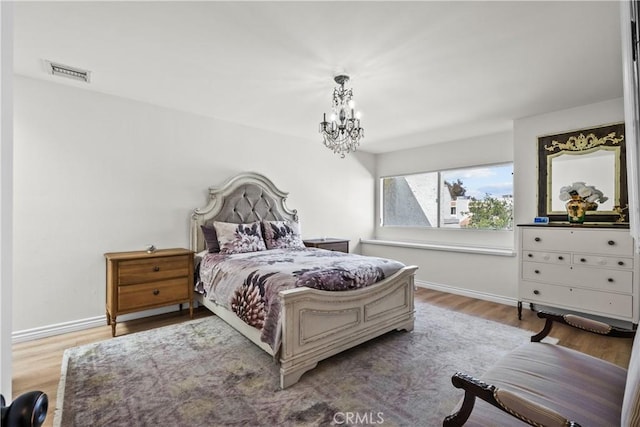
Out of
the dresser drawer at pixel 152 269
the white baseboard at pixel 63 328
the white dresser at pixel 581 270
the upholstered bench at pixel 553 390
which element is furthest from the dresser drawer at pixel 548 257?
the white baseboard at pixel 63 328

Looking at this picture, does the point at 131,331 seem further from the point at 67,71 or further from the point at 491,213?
the point at 491,213

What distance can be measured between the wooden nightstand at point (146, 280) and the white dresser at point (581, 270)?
12.6ft

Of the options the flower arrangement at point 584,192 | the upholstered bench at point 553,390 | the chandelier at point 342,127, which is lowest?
the upholstered bench at point 553,390

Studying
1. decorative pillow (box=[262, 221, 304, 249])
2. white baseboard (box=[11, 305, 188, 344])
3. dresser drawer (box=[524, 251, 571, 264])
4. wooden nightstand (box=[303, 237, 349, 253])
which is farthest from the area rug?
wooden nightstand (box=[303, 237, 349, 253])

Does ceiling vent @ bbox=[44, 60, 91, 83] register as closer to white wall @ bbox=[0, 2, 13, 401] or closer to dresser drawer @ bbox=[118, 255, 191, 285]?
dresser drawer @ bbox=[118, 255, 191, 285]

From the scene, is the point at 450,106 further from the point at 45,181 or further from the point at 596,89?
the point at 45,181

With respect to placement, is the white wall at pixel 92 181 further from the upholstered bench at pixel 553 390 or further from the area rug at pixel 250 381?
the upholstered bench at pixel 553 390

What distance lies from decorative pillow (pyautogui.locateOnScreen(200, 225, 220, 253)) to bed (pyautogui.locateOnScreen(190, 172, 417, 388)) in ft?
0.11

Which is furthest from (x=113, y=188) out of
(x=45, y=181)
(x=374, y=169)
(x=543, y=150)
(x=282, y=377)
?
(x=543, y=150)

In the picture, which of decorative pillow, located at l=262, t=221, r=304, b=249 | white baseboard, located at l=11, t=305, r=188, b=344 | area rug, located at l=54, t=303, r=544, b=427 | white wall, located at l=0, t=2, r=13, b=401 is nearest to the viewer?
white wall, located at l=0, t=2, r=13, b=401

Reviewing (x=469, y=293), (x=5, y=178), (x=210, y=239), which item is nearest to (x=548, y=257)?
(x=469, y=293)

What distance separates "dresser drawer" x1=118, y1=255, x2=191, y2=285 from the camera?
2.82 meters

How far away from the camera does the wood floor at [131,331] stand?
2070 millimetres

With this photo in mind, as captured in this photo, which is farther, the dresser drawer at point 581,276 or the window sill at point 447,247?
the window sill at point 447,247
